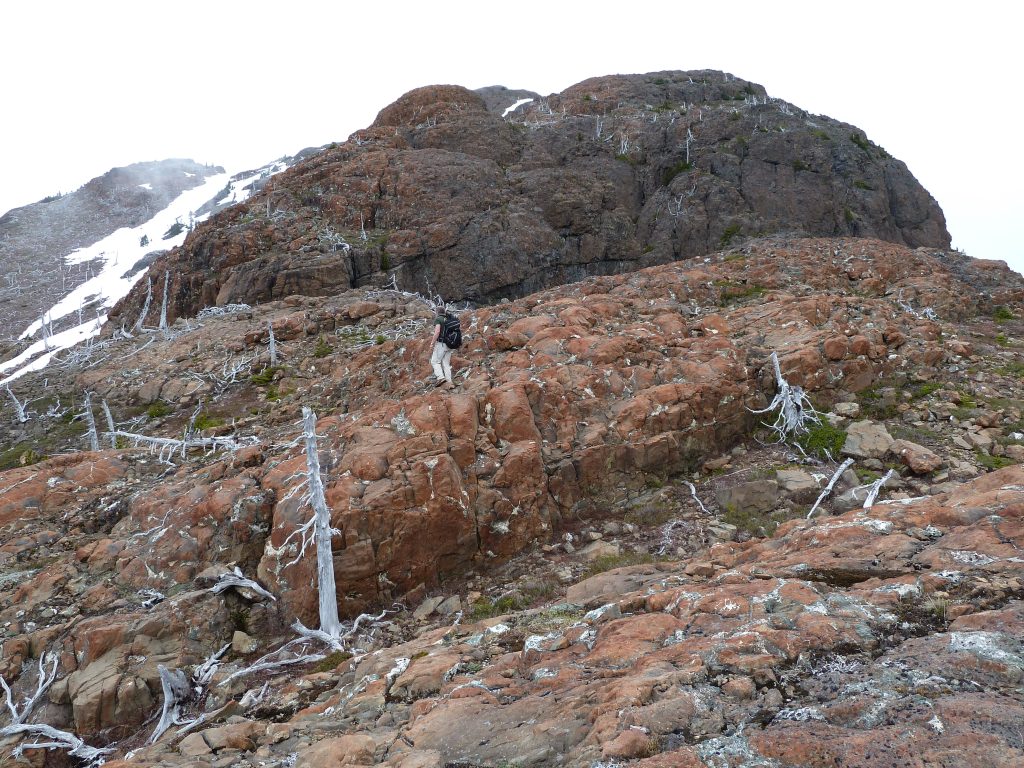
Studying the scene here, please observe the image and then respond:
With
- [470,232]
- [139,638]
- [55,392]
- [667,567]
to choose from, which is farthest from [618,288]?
[55,392]

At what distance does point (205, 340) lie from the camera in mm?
Result: 24656

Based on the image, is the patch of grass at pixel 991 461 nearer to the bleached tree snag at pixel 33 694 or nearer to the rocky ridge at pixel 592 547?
the rocky ridge at pixel 592 547

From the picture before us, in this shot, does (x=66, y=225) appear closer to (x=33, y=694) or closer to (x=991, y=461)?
(x=33, y=694)

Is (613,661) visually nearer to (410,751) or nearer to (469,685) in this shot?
(469,685)

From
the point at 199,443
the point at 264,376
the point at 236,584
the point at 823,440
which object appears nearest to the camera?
the point at 236,584

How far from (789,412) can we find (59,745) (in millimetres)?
13514

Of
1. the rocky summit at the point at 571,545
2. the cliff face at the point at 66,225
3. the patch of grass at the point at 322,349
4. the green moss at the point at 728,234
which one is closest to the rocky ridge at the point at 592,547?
the rocky summit at the point at 571,545

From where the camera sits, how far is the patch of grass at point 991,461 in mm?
9773

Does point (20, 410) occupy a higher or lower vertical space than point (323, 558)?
higher

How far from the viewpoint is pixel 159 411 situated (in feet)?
66.9

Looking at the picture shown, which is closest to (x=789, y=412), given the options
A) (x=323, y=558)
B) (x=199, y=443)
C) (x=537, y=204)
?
(x=323, y=558)

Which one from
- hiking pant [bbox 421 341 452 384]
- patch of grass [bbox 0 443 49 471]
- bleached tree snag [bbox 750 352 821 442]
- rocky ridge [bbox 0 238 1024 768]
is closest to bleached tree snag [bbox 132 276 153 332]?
patch of grass [bbox 0 443 49 471]

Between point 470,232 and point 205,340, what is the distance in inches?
664

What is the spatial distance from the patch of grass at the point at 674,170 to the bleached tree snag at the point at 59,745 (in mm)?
41118
